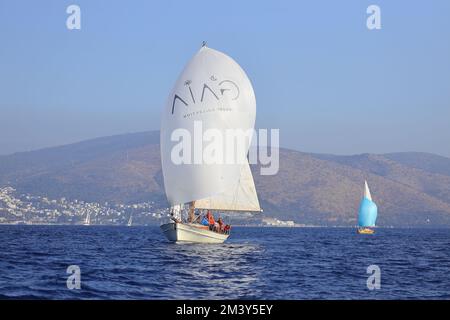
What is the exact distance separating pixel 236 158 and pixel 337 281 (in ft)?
78.6

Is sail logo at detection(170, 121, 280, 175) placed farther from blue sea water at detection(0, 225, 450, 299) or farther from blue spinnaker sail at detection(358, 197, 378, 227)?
blue spinnaker sail at detection(358, 197, 378, 227)

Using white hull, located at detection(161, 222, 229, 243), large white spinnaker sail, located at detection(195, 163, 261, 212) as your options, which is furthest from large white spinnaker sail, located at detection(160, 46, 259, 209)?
large white spinnaker sail, located at detection(195, 163, 261, 212)

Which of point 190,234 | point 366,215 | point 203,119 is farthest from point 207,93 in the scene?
point 366,215

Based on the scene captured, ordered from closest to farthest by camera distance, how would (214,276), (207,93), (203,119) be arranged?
1. (214,276)
2. (203,119)
3. (207,93)

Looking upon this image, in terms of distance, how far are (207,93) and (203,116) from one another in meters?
1.89

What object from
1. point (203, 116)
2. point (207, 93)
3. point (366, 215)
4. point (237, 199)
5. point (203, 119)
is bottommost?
point (366, 215)

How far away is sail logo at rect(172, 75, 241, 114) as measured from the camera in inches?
2346

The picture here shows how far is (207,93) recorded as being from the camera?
59.7 metres

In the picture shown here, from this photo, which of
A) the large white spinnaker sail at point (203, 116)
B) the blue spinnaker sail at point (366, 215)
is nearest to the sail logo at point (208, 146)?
the large white spinnaker sail at point (203, 116)

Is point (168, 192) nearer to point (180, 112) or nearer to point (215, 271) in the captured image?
point (180, 112)

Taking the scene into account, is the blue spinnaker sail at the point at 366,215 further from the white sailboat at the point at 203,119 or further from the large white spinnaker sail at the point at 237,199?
the white sailboat at the point at 203,119

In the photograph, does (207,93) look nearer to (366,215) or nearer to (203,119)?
(203,119)
